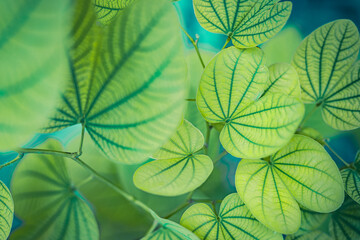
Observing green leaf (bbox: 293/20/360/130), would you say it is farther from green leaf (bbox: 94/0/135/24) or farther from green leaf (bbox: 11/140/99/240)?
green leaf (bbox: 11/140/99/240)

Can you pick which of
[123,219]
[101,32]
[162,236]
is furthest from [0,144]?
[123,219]

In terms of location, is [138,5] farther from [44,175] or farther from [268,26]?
[44,175]

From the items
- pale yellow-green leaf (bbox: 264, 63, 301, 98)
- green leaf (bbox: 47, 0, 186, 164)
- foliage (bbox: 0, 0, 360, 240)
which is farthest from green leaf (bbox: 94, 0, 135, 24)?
pale yellow-green leaf (bbox: 264, 63, 301, 98)

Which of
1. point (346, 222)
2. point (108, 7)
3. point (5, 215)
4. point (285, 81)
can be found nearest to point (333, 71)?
point (285, 81)

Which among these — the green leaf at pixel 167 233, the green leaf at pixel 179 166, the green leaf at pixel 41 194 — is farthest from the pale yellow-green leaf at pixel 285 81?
the green leaf at pixel 41 194

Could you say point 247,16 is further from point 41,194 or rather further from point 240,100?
point 41,194
